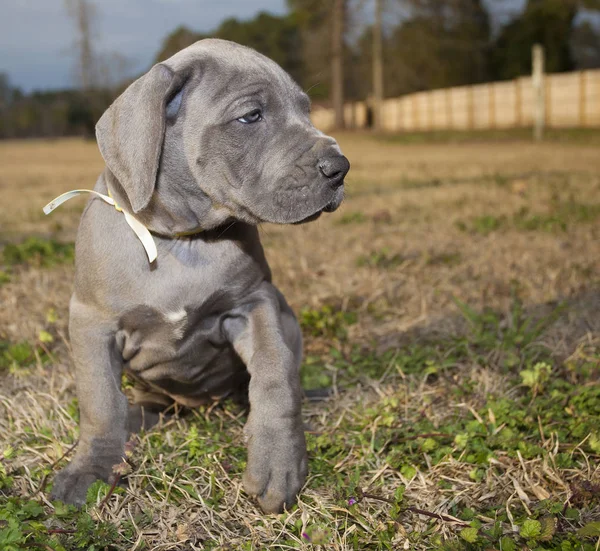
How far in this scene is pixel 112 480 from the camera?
2.30 metres

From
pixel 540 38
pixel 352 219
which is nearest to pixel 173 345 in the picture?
pixel 352 219

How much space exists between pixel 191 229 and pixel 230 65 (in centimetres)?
57

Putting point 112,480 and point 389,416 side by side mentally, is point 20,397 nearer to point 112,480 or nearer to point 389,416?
point 112,480

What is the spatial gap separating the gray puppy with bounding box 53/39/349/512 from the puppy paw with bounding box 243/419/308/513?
0.02 metres

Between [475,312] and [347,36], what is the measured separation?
2925 cm

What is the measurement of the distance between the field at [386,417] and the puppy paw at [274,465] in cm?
7

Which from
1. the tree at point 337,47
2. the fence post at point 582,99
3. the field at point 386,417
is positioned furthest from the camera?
the tree at point 337,47

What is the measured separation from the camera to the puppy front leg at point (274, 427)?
217cm

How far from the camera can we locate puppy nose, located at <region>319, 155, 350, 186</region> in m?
2.32

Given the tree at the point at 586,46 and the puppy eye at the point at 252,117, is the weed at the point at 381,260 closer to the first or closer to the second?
the puppy eye at the point at 252,117

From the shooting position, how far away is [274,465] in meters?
2.19

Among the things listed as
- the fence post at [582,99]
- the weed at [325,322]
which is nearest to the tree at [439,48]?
the fence post at [582,99]

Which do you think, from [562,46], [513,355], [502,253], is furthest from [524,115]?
[513,355]

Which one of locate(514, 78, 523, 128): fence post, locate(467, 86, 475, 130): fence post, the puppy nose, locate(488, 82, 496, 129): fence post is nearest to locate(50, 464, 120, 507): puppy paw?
the puppy nose
